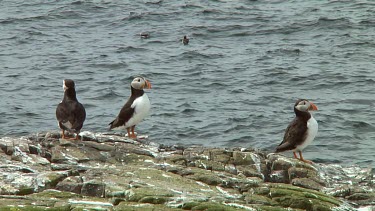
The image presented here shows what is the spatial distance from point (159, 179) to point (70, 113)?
3.88m

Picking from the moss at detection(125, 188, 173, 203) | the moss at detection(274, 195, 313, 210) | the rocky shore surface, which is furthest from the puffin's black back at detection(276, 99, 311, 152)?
the moss at detection(125, 188, 173, 203)

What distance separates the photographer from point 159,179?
1504 cm

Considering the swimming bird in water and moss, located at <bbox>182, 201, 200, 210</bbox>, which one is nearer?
moss, located at <bbox>182, 201, 200, 210</bbox>

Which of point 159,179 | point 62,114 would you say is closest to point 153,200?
point 159,179

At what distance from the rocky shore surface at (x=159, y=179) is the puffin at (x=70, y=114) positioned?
40 centimetres

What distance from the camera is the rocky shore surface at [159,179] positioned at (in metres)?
13.6

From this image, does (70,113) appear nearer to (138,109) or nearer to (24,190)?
(138,109)

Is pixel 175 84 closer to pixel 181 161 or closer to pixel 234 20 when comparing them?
pixel 234 20

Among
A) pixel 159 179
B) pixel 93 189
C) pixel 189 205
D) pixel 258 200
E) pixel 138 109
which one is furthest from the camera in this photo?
pixel 138 109

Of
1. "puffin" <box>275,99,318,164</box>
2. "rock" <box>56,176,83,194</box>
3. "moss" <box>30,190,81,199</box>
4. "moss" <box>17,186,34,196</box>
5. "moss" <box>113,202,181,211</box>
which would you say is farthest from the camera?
"puffin" <box>275,99,318,164</box>

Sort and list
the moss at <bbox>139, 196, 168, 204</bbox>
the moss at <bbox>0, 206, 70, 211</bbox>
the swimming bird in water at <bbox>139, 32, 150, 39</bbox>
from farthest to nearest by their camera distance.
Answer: the swimming bird in water at <bbox>139, 32, 150, 39</bbox>, the moss at <bbox>139, 196, 168, 204</bbox>, the moss at <bbox>0, 206, 70, 211</bbox>

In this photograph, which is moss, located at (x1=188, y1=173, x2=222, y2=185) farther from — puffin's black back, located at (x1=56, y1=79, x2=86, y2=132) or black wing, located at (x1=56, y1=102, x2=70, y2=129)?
black wing, located at (x1=56, y1=102, x2=70, y2=129)

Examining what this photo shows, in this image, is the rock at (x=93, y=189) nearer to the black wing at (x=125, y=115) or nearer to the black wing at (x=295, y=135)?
the black wing at (x=125, y=115)

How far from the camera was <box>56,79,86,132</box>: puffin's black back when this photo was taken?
705 inches
